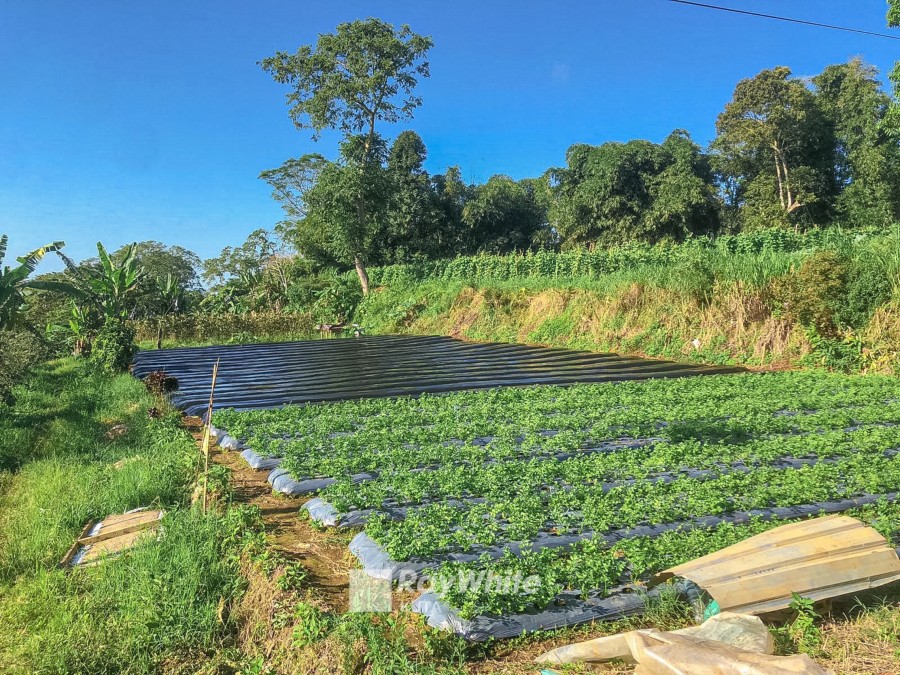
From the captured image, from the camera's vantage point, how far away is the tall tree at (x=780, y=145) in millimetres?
27094

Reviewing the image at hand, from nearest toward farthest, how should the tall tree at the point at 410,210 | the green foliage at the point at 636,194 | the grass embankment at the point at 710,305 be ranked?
the grass embankment at the point at 710,305
the green foliage at the point at 636,194
the tall tree at the point at 410,210

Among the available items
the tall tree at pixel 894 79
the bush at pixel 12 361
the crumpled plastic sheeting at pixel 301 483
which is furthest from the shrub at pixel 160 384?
the tall tree at pixel 894 79

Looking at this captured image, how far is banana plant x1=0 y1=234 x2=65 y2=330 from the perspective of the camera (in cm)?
1073

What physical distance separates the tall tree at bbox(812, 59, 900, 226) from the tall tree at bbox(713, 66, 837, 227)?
2.22 feet

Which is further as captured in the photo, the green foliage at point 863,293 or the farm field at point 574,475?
the green foliage at point 863,293

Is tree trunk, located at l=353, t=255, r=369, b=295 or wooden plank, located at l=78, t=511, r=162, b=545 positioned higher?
tree trunk, located at l=353, t=255, r=369, b=295

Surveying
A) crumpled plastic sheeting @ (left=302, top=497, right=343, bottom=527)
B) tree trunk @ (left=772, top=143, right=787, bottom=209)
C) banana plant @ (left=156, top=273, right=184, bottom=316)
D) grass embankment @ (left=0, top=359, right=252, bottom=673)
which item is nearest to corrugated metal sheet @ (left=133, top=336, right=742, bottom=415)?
grass embankment @ (left=0, top=359, right=252, bottom=673)

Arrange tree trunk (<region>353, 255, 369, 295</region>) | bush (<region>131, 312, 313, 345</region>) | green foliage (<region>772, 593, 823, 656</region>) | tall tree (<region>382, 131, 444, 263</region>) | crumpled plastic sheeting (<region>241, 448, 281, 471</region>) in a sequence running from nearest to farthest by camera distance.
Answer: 1. green foliage (<region>772, 593, 823, 656</region>)
2. crumpled plastic sheeting (<region>241, 448, 281, 471</region>)
3. bush (<region>131, 312, 313, 345</region>)
4. tree trunk (<region>353, 255, 369, 295</region>)
5. tall tree (<region>382, 131, 444, 263</region>)

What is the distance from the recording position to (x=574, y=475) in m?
4.42

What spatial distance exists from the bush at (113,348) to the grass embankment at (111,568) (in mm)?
6213

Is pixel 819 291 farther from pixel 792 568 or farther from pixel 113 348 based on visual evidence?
pixel 113 348

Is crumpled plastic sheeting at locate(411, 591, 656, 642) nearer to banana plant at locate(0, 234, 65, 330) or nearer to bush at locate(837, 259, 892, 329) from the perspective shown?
bush at locate(837, 259, 892, 329)

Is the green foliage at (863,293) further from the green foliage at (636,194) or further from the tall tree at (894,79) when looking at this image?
the green foliage at (636,194)

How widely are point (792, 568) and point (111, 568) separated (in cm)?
381
